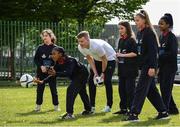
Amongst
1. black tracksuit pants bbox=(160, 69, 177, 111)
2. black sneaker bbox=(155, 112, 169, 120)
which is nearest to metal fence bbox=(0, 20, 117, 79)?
black tracksuit pants bbox=(160, 69, 177, 111)

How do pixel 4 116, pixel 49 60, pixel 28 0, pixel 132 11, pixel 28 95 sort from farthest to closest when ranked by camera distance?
1. pixel 132 11
2. pixel 28 0
3. pixel 28 95
4. pixel 49 60
5. pixel 4 116

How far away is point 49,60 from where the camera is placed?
1241cm

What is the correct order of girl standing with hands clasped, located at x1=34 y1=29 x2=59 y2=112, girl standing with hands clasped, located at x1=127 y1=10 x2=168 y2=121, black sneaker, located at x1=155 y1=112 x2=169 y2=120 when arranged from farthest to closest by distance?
1. girl standing with hands clasped, located at x1=34 y1=29 x2=59 y2=112
2. black sneaker, located at x1=155 y1=112 x2=169 y2=120
3. girl standing with hands clasped, located at x1=127 y1=10 x2=168 y2=121

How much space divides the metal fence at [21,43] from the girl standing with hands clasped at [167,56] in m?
15.2

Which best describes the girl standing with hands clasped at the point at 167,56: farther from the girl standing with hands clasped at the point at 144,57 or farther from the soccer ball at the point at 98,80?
the soccer ball at the point at 98,80

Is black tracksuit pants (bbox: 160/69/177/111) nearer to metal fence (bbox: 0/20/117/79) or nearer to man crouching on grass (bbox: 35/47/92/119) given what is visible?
man crouching on grass (bbox: 35/47/92/119)

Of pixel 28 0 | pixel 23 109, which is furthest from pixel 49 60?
pixel 28 0

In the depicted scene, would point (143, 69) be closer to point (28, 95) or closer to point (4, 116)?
point (4, 116)

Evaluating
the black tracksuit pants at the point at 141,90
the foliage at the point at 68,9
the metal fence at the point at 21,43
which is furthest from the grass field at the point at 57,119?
the foliage at the point at 68,9

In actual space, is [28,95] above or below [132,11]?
below

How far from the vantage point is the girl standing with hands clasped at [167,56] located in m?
11.1

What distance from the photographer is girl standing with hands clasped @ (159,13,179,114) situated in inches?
436

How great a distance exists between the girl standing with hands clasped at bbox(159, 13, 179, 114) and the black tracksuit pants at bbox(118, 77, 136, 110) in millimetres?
624

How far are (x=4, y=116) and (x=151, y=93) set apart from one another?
3047 mm
